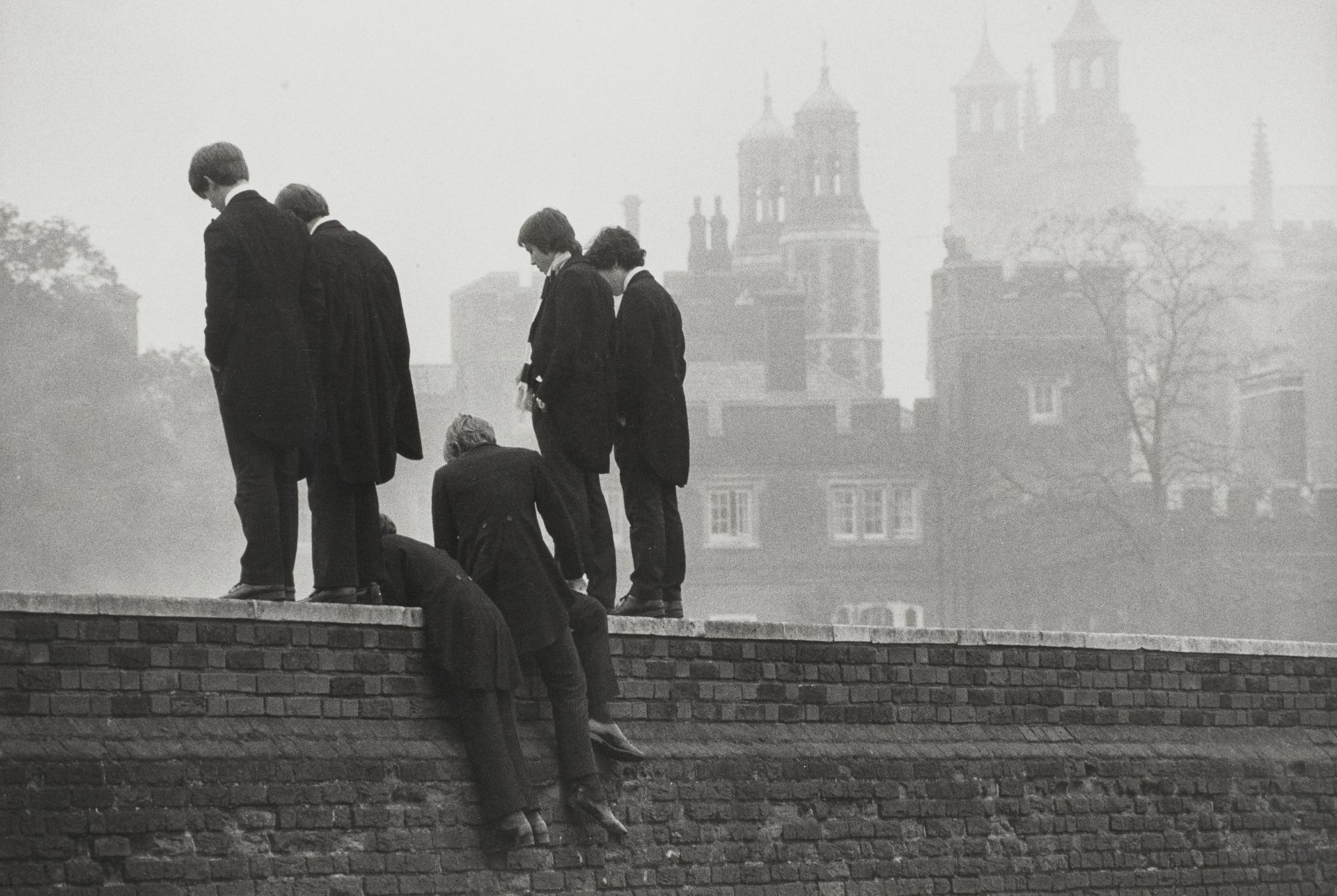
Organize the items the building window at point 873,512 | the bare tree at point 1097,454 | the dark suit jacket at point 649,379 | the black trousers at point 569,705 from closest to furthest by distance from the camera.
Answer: the black trousers at point 569,705, the dark suit jacket at point 649,379, the bare tree at point 1097,454, the building window at point 873,512

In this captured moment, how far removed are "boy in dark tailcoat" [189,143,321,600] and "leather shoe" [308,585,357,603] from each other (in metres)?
0.12

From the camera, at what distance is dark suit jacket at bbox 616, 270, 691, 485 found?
10477mm

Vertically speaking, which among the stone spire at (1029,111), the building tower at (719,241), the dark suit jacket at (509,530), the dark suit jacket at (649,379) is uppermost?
the stone spire at (1029,111)

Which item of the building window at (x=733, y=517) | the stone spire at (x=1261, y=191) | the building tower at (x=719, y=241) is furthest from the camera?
the stone spire at (x=1261, y=191)

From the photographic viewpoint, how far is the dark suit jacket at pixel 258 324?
8.89 m

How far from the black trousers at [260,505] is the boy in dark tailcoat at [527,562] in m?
0.61

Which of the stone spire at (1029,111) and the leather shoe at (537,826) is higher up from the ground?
the stone spire at (1029,111)

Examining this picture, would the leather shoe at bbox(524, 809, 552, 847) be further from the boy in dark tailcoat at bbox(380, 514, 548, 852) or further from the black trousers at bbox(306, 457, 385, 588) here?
the black trousers at bbox(306, 457, 385, 588)

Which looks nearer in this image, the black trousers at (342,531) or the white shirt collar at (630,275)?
the black trousers at (342,531)

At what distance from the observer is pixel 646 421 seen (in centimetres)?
1048

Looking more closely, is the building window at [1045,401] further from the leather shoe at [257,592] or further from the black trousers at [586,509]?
the leather shoe at [257,592]

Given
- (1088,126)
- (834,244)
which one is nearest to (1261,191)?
(1088,126)

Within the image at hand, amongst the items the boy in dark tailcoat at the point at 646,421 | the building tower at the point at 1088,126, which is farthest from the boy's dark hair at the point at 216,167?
the building tower at the point at 1088,126

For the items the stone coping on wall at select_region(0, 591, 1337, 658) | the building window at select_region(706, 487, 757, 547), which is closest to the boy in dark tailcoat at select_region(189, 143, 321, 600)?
the stone coping on wall at select_region(0, 591, 1337, 658)
